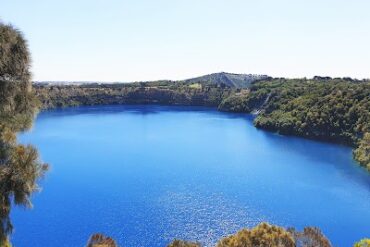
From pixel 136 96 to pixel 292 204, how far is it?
145m

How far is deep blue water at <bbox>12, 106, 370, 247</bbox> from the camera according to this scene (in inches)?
1423

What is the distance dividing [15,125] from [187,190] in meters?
40.2

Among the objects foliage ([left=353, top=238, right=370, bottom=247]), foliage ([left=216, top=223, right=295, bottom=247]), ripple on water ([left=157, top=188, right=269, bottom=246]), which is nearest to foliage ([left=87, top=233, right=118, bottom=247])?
foliage ([left=216, top=223, right=295, bottom=247])

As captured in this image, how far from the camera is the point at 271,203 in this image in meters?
43.5

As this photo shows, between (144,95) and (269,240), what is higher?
(269,240)

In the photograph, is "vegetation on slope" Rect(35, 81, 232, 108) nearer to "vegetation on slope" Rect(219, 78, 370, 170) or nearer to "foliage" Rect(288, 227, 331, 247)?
"vegetation on slope" Rect(219, 78, 370, 170)

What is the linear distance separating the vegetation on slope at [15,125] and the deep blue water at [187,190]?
24.8m

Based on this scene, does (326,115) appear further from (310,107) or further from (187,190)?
(187,190)

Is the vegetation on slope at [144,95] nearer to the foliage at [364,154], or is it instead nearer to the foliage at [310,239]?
the foliage at [364,154]

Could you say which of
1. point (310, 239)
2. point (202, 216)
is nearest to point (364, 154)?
point (202, 216)

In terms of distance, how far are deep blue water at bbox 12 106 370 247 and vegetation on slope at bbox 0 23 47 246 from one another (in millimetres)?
24787

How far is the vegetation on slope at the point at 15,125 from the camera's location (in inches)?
288

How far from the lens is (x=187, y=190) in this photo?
155 feet

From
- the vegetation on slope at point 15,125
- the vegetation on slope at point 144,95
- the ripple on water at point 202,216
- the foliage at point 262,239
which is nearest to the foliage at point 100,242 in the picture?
the foliage at point 262,239
